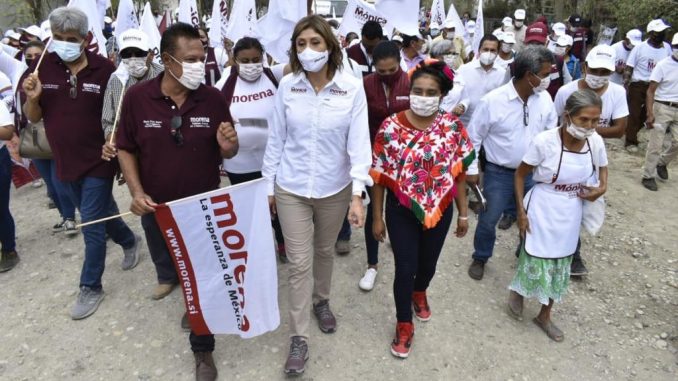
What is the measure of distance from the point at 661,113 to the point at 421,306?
5114 millimetres

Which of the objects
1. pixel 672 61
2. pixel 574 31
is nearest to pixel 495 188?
pixel 672 61

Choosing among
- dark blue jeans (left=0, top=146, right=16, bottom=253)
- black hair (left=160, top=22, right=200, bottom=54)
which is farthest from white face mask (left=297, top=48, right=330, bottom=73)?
dark blue jeans (left=0, top=146, right=16, bottom=253)

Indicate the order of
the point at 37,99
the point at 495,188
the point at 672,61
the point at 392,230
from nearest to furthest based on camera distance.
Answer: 1. the point at 392,230
2. the point at 37,99
3. the point at 495,188
4. the point at 672,61

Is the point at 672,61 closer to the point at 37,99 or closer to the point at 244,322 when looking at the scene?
the point at 244,322

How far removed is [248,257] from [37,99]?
2043mm

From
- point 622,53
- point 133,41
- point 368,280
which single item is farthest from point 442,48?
point 622,53

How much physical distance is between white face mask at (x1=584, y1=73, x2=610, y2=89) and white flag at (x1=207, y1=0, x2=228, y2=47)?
4.53m

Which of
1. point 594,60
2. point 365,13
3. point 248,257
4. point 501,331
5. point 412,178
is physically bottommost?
point 501,331

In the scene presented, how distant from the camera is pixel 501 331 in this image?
344 cm

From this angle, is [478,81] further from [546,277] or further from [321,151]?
[321,151]

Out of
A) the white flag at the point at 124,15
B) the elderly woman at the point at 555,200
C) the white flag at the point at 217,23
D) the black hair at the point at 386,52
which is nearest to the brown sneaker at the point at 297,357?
the elderly woman at the point at 555,200

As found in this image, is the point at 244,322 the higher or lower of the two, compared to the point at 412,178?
lower

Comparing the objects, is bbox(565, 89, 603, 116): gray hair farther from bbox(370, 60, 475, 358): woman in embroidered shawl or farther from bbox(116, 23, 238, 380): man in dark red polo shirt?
bbox(116, 23, 238, 380): man in dark red polo shirt

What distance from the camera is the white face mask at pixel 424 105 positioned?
279 centimetres
